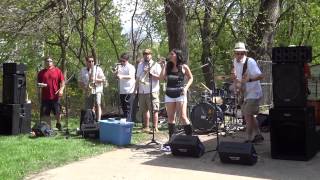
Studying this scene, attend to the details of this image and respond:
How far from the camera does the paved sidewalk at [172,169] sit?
715 cm

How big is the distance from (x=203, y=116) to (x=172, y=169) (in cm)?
399

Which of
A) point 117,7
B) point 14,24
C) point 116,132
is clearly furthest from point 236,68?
point 117,7

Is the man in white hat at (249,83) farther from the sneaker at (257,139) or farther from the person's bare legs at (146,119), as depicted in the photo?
the person's bare legs at (146,119)

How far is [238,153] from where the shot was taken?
7652 millimetres

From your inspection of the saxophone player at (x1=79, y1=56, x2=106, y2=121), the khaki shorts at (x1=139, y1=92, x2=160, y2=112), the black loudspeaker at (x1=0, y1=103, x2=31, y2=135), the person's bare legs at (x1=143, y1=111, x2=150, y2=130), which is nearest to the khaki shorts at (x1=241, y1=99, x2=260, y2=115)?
the khaki shorts at (x1=139, y1=92, x2=160, y2=112)

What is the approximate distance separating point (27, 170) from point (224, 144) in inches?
112

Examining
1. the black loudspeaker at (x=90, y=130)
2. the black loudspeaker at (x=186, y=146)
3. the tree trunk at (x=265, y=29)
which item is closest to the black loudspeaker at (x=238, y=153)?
the black loudspeaker at (x=186, y=146)

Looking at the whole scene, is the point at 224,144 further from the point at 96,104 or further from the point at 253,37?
the point at 253,37

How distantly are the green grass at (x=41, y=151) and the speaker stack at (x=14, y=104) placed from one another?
0.44 meters

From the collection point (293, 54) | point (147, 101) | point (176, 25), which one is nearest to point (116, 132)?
point (147, 101)

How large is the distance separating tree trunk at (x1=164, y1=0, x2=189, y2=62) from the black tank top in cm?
342

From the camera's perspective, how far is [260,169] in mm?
7492

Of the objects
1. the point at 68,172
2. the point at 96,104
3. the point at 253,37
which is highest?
the point at 253,37

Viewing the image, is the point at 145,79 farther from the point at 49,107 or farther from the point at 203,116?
the point at 49,107
